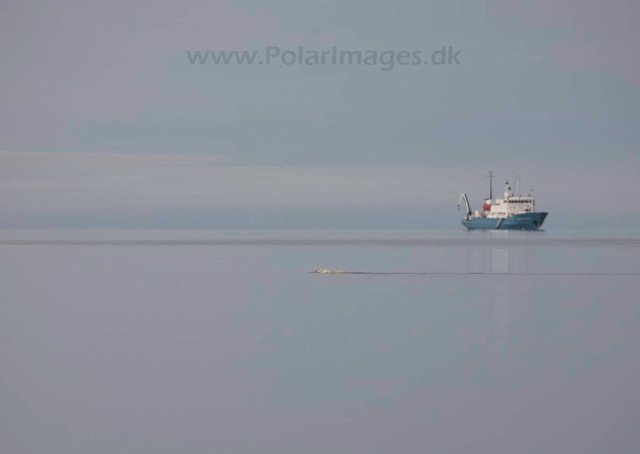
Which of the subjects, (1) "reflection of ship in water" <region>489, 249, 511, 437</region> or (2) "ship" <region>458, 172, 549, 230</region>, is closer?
(1) "reflection of ship in water" <region>489, 249, 511, 437</region>

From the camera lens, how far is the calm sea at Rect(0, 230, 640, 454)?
9883 millimetres

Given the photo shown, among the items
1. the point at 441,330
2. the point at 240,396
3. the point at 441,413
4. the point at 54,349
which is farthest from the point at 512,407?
the point at 54,349

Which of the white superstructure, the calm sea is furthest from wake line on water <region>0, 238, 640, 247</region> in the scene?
the calm sea

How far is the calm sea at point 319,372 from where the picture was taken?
9.88m

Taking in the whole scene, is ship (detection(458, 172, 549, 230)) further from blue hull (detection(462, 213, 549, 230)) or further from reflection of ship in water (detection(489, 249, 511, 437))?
reflection of ship in water (detection(489, 249, 511, 437))

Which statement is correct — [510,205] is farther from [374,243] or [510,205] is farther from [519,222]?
[374,243]

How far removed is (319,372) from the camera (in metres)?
13.6

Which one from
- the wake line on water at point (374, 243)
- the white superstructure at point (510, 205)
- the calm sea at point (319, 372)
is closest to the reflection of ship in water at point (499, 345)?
the calm sea at point (319, 372)

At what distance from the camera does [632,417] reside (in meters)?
10.5

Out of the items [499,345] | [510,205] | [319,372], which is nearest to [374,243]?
[510,205]

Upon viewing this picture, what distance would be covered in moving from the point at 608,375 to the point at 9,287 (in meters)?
22.7

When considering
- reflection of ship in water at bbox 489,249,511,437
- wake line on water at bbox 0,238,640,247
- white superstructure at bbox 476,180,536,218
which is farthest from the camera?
white superstructure at bbox 476,180,536,218

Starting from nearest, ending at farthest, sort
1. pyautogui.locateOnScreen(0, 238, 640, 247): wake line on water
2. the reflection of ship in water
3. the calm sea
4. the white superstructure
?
1. the calm sea
2. the reflection of ship in water
3. pyautogui.locateOnScreen(0, 238, 640, 247): wake line on water
4. the white superstructure

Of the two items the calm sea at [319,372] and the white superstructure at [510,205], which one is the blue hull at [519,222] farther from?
the calm sea at [319,372]
